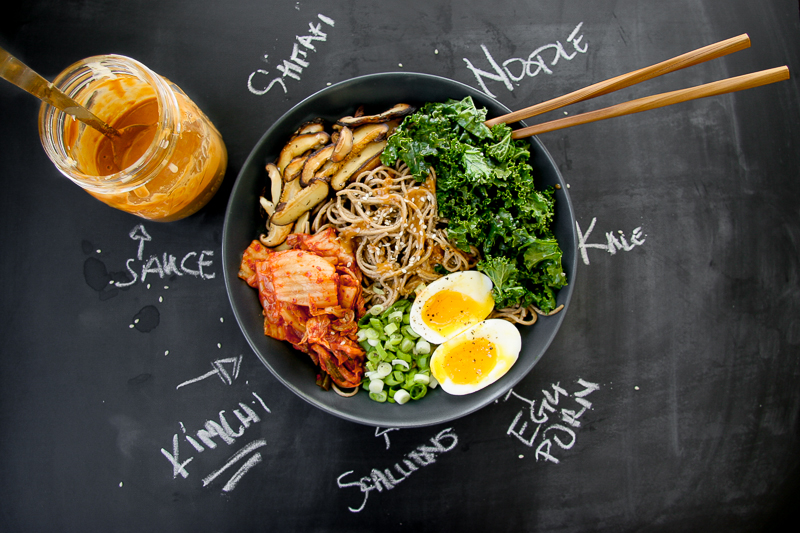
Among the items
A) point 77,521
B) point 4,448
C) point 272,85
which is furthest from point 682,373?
point 4,448

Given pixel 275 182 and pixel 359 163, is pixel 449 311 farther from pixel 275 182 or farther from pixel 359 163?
pixel 275 182

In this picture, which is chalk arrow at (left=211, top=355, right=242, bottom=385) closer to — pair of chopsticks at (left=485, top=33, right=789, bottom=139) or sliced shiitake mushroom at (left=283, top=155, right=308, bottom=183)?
sliced shiitake mushroom at (left=283, top=155, right=308, bottom=183)

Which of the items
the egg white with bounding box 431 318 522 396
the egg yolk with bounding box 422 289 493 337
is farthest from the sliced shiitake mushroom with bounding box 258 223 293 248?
the egg white with bounding box 431 318 522 396

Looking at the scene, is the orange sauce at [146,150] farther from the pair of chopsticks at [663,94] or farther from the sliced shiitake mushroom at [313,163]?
the pair of chopsticks at [663,94]

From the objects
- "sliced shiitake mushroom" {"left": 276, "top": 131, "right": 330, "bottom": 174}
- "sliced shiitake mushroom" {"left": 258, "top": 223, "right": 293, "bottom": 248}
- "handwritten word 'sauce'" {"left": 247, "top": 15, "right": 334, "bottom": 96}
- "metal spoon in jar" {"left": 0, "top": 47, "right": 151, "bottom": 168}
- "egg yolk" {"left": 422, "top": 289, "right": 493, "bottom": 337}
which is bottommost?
"egg yolk" {"left": 422, "top": 289, "right": 493, "bottom": 337}

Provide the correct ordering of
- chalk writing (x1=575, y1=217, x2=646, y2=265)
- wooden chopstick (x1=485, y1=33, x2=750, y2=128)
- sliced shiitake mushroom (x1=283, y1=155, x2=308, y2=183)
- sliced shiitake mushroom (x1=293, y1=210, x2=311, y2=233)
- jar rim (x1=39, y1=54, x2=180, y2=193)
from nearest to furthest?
A: wooden chopstick (x1=485, y1=33, x2=750, y2=128) → jar rim (x1=39, y1=54, x2=180, y2=193) → sliced shiitake mushroom (x1=283, y1=155, x2=308, y2=183) → sliced shiitake mushroom (x1=293, y1=210, x2=311, y2=233) → chalk writing (x1=575, y1=217, x2=646, y2=265)

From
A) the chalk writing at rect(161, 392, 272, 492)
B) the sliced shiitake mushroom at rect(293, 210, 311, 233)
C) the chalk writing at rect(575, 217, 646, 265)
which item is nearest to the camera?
the sliced shiitake mushroom at rect(293, 210, 311, 233)

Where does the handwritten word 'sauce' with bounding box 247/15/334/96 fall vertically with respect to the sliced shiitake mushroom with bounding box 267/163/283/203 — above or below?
above
